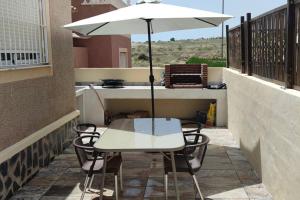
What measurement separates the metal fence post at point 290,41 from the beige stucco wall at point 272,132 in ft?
0.72

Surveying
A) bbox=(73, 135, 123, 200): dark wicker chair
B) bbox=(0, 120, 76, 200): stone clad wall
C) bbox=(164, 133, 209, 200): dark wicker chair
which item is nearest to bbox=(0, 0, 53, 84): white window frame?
bbox=(0, 120, 76, 200): stone clad wall

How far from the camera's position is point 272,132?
5492mm

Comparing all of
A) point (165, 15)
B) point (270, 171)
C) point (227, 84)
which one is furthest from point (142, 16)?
point (227, 84)

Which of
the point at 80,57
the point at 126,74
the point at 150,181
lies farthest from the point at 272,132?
the point at 80,57

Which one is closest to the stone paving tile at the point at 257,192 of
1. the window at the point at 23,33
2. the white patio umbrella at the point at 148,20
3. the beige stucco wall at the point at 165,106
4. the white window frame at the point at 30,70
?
the white patio umbrella at the point at 148,20

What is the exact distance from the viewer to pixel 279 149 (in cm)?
511

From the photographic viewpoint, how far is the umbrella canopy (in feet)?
20.1

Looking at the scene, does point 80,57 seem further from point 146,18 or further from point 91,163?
point 91,163

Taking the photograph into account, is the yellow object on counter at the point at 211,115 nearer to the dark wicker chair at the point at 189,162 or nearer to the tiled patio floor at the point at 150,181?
the tiled patio floor at the point at 150,181

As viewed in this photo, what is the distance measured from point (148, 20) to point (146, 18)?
3.79 ft

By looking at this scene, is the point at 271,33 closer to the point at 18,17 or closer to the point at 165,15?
the point at 165,15

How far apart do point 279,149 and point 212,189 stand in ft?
4.38

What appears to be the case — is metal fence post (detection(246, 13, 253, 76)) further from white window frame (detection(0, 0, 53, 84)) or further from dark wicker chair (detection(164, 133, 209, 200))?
white window frame (detection(0, 0, 53, 84))

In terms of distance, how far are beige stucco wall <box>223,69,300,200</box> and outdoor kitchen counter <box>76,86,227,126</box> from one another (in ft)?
8.04
